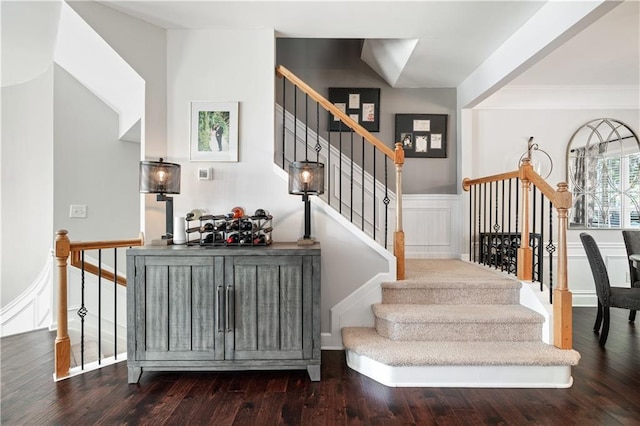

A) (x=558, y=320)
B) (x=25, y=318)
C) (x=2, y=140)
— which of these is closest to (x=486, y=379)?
(x=558, y=320)

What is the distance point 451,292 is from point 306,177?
1540 mm

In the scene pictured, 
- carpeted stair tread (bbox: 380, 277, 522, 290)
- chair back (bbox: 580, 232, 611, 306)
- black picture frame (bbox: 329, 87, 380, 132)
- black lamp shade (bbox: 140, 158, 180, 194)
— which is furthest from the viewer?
black picture frame (bbox: 329, 87, 380, 132)

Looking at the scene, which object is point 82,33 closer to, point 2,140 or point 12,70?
point 12,70

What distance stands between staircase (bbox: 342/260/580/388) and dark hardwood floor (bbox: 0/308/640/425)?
0.09 m

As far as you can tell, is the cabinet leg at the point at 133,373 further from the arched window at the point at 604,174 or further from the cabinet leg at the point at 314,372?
the arched window at the point at 604,174

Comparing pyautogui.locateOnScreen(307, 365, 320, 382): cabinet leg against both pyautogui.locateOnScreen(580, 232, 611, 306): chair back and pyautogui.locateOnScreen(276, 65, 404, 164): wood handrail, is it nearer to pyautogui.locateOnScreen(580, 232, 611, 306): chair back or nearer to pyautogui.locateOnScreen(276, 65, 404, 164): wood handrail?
pyautogui.locateOnScreen(276, 65, 404, 164): wood handrail

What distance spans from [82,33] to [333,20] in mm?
2013

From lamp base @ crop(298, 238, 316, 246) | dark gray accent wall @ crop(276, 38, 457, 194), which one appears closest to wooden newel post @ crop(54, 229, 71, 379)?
lamp base @ crop(298, 238, 316, 246)

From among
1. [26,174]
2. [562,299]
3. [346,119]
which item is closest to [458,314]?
[562,299]

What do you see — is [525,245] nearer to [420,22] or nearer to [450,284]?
[450,284]

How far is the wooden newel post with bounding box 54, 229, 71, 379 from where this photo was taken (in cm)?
237

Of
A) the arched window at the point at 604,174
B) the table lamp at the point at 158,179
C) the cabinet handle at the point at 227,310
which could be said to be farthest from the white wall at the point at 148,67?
the arched window at the point at 604,174

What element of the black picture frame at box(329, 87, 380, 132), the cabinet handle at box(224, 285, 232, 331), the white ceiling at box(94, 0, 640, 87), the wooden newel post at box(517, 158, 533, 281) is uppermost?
the white ceiling at box(94, 0, 640, 87)

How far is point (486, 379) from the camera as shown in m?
2.31
